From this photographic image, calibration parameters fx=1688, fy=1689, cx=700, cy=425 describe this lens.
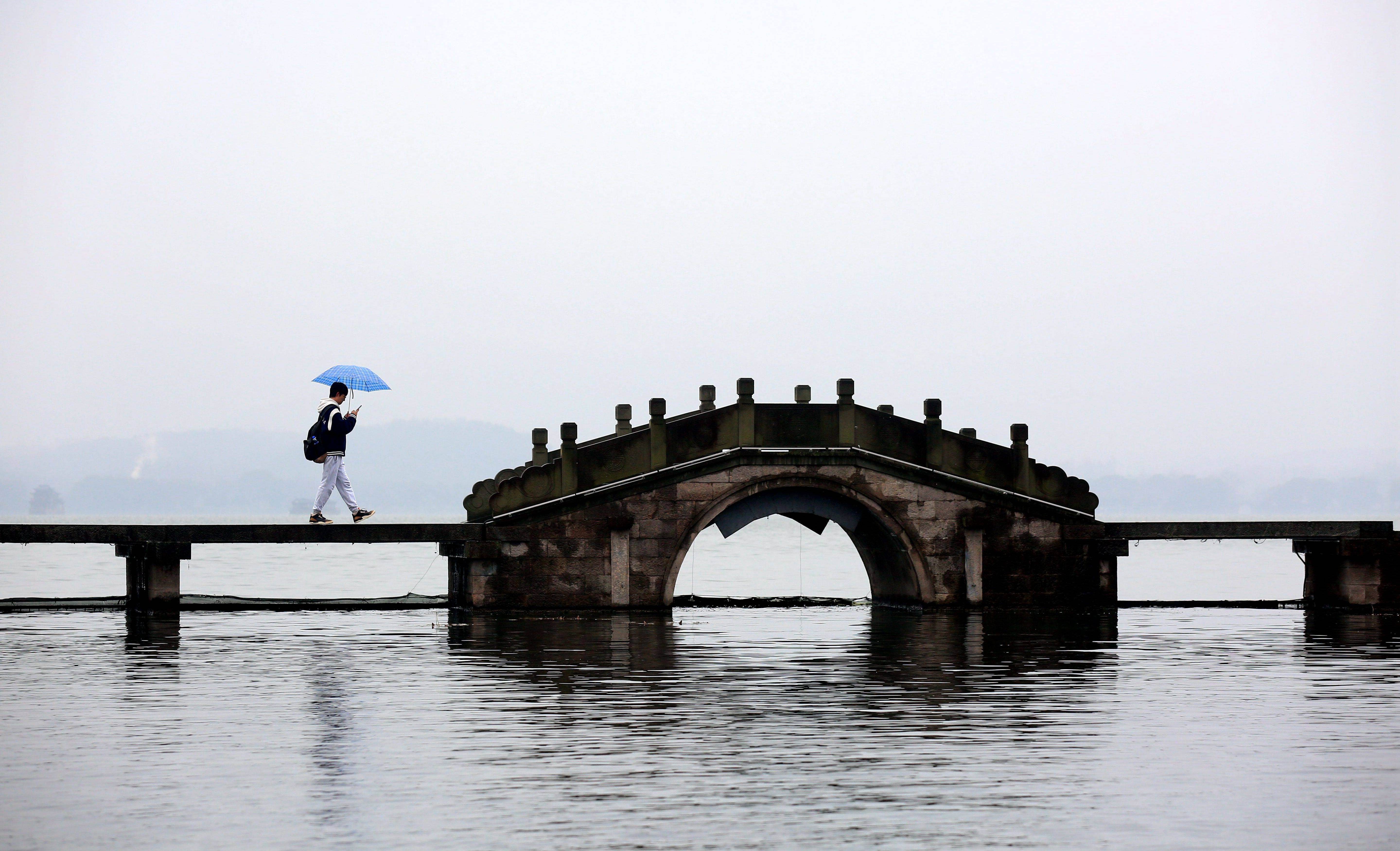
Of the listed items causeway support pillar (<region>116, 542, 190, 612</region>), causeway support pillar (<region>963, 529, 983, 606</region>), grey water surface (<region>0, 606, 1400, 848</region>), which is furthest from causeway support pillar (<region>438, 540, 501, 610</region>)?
causeway support pillar (<region>963, 529, 983, 606</region>)

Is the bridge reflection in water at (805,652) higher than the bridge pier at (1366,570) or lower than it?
lower

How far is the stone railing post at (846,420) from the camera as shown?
28.6m

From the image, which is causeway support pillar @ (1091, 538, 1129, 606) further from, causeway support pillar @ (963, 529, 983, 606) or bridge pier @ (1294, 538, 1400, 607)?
bridge pier @ (1294, 538, 1400, 607)

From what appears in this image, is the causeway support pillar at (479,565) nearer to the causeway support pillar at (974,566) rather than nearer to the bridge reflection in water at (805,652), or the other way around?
the bridge reflection in water at (805,652)

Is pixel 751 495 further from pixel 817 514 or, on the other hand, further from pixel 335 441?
pixel 335 441

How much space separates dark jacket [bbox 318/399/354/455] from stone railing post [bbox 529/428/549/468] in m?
6.56

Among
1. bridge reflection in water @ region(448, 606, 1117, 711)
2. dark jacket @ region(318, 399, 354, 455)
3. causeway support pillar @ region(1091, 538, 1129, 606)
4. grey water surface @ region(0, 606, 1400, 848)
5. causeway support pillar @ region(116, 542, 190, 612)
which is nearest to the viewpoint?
grey water surface @ region(0, 606, 1400, 848)

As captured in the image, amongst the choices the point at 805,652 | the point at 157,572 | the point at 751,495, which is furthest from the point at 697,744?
the point at 157,572

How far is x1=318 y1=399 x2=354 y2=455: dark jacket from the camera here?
24.7 meters

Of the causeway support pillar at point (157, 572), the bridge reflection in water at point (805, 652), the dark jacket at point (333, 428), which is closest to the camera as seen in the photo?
the bridge reflection in water at point (805, 652)

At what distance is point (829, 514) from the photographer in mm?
29625

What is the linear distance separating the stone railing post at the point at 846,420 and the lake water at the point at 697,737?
385 cm

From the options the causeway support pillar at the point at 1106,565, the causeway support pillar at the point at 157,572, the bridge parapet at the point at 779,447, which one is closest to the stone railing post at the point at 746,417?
the bridge parapet at the point at 779,447

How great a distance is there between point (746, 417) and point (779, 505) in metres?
1.85
